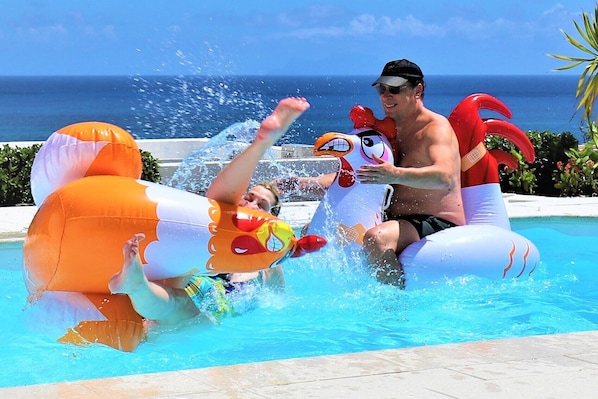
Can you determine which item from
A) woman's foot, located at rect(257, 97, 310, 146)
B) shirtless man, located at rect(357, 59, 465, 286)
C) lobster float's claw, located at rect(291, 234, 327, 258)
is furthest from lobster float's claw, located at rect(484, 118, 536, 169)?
woman's foot, located at rect(257, 97, 310, 146)

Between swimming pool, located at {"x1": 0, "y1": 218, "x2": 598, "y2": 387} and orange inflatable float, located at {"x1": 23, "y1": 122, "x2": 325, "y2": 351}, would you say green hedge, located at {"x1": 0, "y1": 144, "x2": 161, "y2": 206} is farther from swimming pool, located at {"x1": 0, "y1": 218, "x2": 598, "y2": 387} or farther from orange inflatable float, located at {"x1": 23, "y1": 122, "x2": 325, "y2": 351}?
orange inflatable float, located at {"x1": 23, "y1": 122, "x2": 325, "y2": 351}

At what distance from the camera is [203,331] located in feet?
16.1

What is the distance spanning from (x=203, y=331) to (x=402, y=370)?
1448mm

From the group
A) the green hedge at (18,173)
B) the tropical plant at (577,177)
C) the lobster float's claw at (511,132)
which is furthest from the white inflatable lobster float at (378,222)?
Result: the tropical plant at (577,177)

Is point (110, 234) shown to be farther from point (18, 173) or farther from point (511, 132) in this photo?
point (18, 173)

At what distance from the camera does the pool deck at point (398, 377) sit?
343 cm

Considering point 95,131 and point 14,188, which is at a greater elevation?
point 95,131

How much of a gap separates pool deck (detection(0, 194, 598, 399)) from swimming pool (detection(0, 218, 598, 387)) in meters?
0.88

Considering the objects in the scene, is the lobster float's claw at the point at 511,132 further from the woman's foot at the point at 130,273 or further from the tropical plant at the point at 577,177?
the tropical plant at the point at 577,177

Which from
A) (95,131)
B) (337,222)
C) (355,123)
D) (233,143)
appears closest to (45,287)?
(95,131)

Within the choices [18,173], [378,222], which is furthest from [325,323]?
[18,173]

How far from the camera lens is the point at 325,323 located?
18.3 ft

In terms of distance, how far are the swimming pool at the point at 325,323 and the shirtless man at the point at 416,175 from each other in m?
0.23

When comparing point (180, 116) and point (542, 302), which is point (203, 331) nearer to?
point (542, 302)
